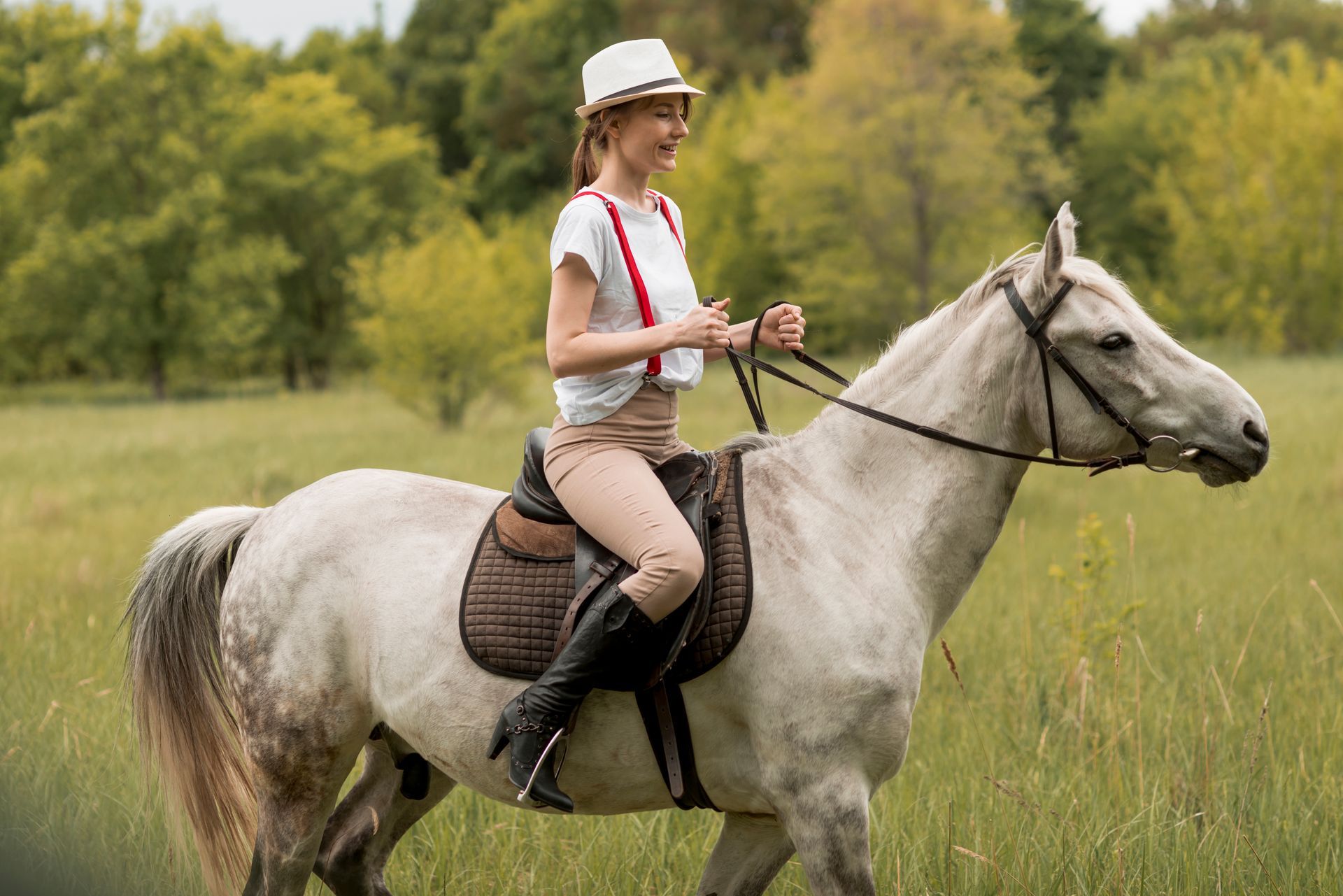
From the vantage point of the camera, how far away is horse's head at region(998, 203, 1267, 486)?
2.86 m

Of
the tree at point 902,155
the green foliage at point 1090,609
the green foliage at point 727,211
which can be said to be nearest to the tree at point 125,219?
the green foliage at point 727,211


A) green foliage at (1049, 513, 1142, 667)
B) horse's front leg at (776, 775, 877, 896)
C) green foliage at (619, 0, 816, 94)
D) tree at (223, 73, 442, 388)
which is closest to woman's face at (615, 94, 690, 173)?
horse's front leg at (776, 775, 877, 896)

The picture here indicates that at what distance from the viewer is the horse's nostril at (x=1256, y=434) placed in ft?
9.30

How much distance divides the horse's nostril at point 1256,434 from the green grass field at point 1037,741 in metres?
0.18

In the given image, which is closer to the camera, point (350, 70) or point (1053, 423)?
point (1053, 423)

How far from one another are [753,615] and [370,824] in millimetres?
1746

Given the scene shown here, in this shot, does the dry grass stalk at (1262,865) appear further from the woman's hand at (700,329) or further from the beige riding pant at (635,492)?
the woman's hand at (700,329)

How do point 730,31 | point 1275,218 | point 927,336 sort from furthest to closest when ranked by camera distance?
point 730,31
point 1275,218
point 927,336

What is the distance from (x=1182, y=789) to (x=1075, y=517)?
6622 mm

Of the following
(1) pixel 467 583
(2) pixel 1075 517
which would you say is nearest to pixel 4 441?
(2) pixel 1075 517

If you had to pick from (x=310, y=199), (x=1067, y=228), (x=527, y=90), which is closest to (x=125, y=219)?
(x=310, y=199)

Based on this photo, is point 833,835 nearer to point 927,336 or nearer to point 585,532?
point 585,532

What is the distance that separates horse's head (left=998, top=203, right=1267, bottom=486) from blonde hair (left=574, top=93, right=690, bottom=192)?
1.15 metres

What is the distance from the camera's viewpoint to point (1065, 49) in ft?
173
